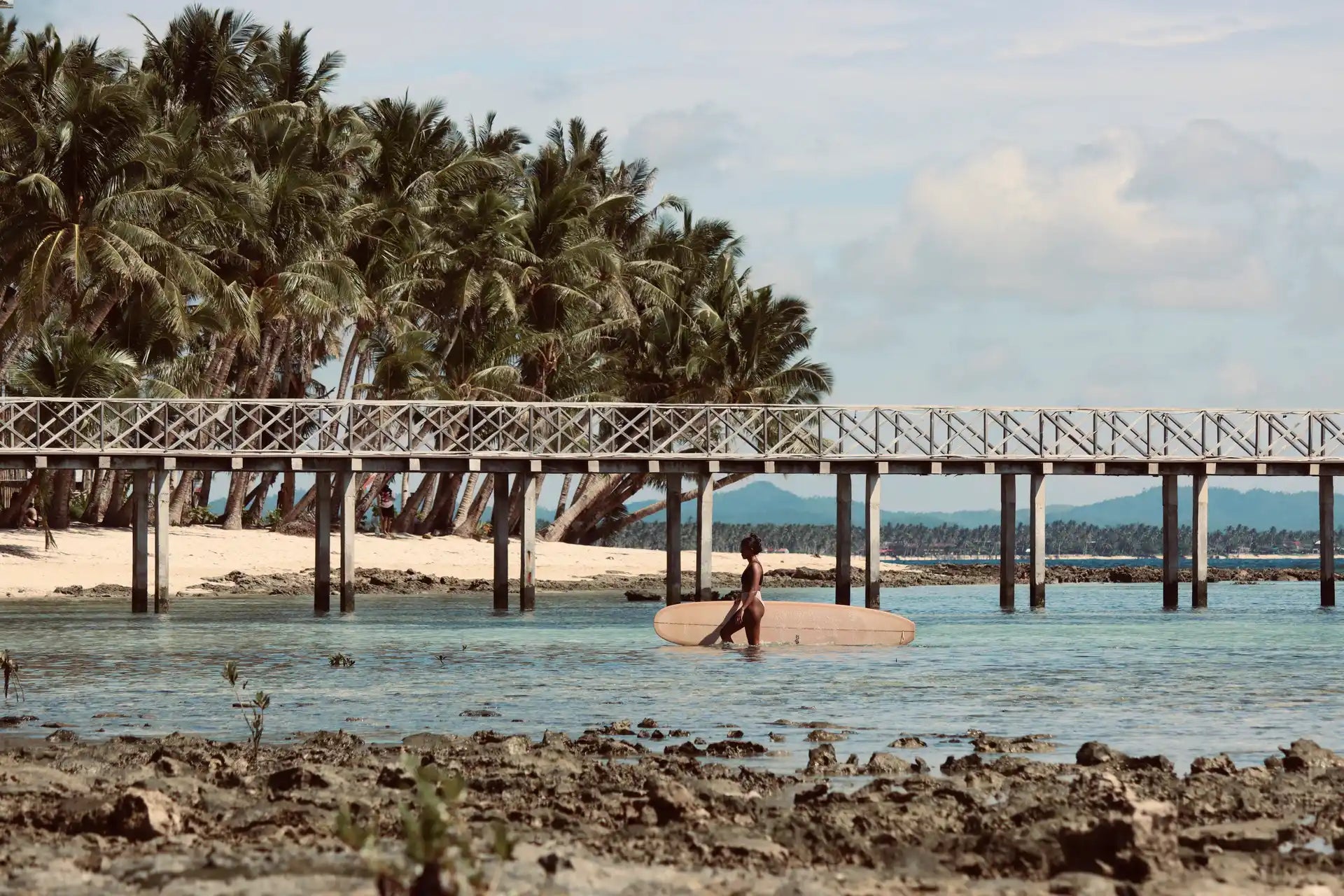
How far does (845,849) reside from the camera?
8.61 m

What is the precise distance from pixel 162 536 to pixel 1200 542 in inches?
804

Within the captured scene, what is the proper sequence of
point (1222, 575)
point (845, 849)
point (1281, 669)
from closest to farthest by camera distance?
point (845, 849) → point (1281, 669) → point (1222, 575)

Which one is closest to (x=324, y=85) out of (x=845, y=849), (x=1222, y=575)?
(x=1222, y=575)

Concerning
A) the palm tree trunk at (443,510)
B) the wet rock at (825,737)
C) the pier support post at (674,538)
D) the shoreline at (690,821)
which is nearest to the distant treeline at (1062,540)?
the palm tree trunk at (443,510)

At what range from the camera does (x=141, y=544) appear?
32.0 m

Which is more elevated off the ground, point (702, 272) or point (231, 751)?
point (702, 272)

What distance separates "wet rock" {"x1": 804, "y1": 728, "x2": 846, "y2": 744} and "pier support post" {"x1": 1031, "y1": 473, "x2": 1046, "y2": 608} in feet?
70.4

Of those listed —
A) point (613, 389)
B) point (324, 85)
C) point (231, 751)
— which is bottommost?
point (231, 751)

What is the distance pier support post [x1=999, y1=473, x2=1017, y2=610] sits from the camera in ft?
117

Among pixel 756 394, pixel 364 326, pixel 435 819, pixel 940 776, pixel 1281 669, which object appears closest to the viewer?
pixel 435 819

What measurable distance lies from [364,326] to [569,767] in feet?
125

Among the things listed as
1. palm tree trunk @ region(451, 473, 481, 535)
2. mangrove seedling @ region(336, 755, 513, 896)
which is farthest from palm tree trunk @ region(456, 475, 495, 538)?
mangrove seedling @ region(336, 755, 513, 896)

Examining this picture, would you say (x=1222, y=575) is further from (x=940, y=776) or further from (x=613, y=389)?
(x=940, y=776)

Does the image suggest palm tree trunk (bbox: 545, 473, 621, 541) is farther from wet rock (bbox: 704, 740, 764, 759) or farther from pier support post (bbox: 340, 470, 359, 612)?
wet rock (bbox: 704, 740, 764, 759)
